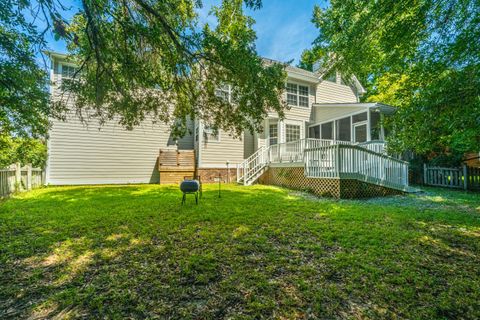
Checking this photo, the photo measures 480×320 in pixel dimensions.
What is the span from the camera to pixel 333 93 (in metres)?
16.5

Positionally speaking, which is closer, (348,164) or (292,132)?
(348,164)

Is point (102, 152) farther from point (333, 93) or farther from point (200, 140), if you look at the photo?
point (333, 93)

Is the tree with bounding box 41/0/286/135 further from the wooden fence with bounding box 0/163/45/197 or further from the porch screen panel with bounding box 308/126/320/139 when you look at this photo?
the porch screen panel with bounding box 308/126/320/139

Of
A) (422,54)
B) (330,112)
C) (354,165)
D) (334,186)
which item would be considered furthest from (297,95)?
(422,54)

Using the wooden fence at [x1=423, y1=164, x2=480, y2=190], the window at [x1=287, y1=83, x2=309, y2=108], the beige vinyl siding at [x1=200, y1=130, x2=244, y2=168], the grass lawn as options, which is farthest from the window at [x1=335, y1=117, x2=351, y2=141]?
the grass lawn

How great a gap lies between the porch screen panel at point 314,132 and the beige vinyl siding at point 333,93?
1847mm

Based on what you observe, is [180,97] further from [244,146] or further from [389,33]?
[244,146]

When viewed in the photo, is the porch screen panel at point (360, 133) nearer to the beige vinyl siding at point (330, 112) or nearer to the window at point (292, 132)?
the beige vinyl siding at point (330, 112)

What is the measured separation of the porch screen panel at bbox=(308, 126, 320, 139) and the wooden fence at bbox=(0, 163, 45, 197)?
14.5 m

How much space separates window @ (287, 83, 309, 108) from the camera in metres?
14.7

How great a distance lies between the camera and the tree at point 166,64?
4180mm

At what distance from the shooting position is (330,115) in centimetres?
1413

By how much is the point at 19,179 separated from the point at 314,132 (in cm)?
1492

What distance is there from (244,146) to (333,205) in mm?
8112
